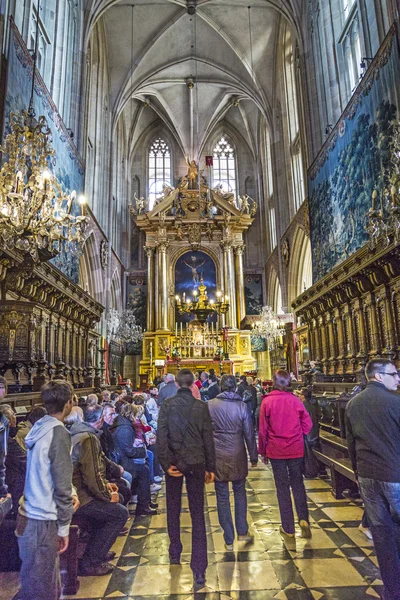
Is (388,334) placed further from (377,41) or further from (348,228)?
(377,41)

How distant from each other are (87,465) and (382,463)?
1.90m

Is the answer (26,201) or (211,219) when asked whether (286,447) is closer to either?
(26,201)

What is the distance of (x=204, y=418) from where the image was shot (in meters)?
3.10

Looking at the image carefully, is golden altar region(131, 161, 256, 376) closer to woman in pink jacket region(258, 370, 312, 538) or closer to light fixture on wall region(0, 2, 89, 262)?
light fixture on wall region(0, 2, 89, 262)

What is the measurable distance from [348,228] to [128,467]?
27.8 feet

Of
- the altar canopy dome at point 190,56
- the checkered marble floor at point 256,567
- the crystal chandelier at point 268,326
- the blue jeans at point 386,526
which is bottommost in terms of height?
the checkered marble floor at point 256,567

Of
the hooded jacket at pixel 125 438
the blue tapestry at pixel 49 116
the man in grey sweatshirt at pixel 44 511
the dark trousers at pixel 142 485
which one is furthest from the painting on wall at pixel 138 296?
the man in grey sweatshirt at pixel 44 511

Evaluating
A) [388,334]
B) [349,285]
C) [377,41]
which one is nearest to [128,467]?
[388,334]

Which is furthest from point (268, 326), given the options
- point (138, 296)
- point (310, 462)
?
point (310, 462)

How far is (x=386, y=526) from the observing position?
7.81 ft

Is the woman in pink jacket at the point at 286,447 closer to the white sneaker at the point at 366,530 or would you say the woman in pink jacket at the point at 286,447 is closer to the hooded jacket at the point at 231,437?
the hooded jacket at the point at 231,437

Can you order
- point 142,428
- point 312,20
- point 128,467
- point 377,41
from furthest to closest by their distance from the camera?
point 312,20, point 377,41, point 142,428, point 128,467

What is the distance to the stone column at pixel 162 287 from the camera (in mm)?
21094

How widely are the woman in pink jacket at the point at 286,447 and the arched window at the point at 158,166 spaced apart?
22.6 metres
